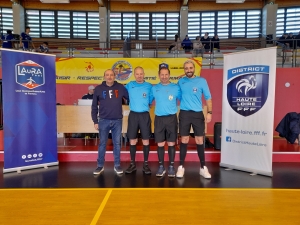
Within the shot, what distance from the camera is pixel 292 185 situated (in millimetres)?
3475

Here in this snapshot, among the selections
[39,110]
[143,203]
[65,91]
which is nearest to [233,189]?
[143,203]

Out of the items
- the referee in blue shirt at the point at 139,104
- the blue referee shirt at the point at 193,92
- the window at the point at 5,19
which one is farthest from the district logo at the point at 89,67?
the window at the point at 5,19

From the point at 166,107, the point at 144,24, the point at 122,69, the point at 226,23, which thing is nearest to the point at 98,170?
the point at 166,107

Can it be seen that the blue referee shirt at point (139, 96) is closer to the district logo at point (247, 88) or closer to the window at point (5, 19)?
the district logo at point (247, 88)

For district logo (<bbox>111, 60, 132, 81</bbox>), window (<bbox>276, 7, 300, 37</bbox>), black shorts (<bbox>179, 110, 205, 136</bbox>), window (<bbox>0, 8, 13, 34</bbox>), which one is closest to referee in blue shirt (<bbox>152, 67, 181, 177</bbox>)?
black shorts (<bbox>179, 110, 205, 136</bbox>)

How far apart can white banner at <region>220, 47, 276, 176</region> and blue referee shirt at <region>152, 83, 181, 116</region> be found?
1.17m

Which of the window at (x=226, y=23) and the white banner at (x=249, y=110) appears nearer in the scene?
the white banner at (x=249, y=110)

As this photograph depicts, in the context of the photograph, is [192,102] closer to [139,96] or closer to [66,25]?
[139,96]

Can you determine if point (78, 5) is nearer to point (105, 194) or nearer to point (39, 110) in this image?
point (39, 110)

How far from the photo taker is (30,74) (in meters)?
4.16

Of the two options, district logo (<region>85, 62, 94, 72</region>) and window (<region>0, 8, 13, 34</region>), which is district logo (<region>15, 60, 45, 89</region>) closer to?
district logo (<region>85, 62, 94, 72</region>)

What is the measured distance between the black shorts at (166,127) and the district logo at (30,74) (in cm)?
219

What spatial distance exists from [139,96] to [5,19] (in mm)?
13345

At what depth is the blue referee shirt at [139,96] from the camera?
3842 mm
